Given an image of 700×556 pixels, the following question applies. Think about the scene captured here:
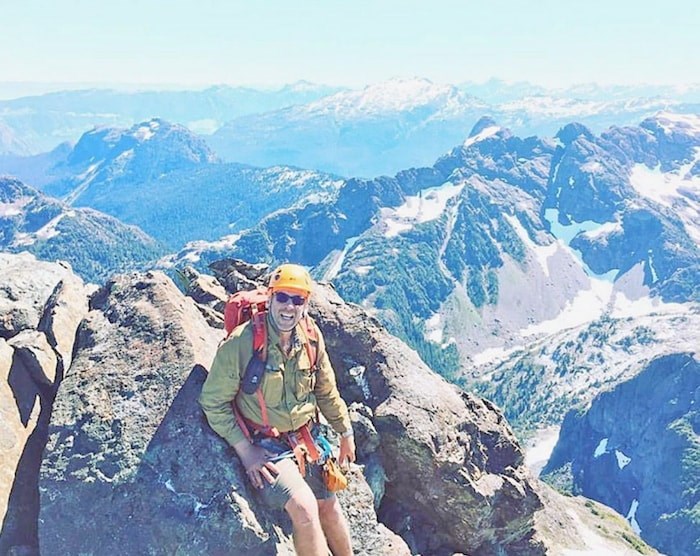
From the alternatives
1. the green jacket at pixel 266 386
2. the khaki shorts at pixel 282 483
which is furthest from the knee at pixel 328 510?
the green jacket at pixel 266 386

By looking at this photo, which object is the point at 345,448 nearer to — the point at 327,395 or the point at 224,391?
the point at 327,395

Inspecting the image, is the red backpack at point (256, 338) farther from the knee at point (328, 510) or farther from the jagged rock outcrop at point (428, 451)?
the jagged rock outcrop at point (428, 451)

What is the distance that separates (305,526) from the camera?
46.2 ft

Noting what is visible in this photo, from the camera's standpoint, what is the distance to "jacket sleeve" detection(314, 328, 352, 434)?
1616 centimetres

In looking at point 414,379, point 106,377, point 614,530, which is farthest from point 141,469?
point 614,530

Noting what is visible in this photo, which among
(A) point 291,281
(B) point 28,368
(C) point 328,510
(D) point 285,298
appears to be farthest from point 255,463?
(B) point 28,368

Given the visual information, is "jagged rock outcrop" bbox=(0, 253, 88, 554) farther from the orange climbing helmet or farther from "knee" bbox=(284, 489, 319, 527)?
the orange climbing helmet

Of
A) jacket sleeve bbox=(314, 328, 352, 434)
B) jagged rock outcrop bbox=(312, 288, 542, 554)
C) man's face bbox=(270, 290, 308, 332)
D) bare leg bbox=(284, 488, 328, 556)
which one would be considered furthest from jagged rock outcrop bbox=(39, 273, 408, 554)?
jagged rock outcrop bbox=(312, 288, 542, 554)

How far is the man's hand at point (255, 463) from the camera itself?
14508 millimetres

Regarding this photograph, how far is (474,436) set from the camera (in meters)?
26.7

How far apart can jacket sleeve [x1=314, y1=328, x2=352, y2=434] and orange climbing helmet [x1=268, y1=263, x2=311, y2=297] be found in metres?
1.89

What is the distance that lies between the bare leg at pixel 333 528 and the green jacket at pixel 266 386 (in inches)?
86.0

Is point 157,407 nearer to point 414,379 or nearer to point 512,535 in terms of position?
point 414,379

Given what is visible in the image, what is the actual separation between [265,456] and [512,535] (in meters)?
15.6
